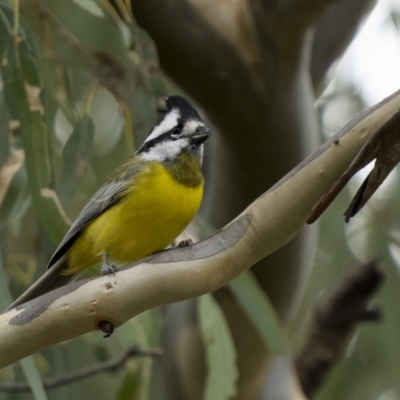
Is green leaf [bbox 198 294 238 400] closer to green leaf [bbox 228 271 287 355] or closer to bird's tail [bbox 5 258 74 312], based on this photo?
green leaf [bbox 228 271 287 355]

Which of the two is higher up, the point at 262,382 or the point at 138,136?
the point at 138,136

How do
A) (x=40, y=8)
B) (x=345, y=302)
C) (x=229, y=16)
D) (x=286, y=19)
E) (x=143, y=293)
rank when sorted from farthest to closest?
(x=345, y=302) < (x=40, y=8) < (x=229, y=16) < (x=286, y=19) < (x=143, y=293)

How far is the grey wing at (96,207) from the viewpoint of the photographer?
147 centimetres

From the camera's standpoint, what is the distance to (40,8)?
1.76 m

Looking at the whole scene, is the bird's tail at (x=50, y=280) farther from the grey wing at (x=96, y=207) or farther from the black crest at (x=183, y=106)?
the black crest at (x=183, y=106)

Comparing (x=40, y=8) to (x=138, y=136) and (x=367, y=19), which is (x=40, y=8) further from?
(x=367, y=19)

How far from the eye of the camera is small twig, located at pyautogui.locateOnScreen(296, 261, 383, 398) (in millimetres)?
1988

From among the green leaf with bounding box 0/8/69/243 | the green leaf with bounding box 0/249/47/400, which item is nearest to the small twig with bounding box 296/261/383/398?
the green leaf with bounding box 0/8/69/243

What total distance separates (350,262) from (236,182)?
33.6 inches

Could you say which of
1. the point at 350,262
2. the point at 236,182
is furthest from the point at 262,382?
the point at 350,262

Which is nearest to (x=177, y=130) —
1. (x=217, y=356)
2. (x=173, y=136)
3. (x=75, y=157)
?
(x=173, y=136)

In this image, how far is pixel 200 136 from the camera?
5.11ft

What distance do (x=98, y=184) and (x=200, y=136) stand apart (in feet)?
1.30

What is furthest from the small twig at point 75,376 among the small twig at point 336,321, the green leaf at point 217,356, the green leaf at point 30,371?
the small twig at point 336,321
